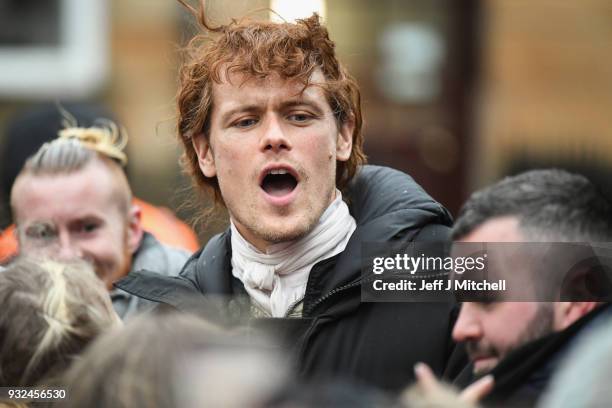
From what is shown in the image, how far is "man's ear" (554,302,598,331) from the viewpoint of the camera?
2.73 metres

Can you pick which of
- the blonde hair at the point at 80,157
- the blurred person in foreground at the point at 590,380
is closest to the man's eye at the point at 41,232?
the blonde hair at the point at 80,157

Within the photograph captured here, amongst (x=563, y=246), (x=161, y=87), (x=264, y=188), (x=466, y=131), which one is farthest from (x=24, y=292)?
(x=466, y=131)

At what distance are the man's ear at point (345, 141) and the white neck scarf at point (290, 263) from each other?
20 centimetres

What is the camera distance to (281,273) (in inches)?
139

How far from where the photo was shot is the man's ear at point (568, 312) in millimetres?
2730

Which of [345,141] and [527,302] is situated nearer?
[527,302]

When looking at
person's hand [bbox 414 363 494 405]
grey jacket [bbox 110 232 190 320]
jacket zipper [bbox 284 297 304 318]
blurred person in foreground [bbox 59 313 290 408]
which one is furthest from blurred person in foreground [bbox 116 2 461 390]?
blurred person in foreground [bbox 59 313 290 408]

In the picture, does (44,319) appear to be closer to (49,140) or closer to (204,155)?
(204,155)

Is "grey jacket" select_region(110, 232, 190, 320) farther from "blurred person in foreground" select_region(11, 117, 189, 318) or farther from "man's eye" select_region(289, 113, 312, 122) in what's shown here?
"man's eye" select_region(289, 113, 312, 122)

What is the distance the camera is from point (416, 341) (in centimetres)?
335

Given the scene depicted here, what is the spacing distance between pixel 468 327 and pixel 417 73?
25.7 ft

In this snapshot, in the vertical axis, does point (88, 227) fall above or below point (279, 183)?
below

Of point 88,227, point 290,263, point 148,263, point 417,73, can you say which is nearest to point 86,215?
point 88,227

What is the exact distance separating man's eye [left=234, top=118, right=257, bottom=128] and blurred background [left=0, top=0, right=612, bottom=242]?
559 cm
